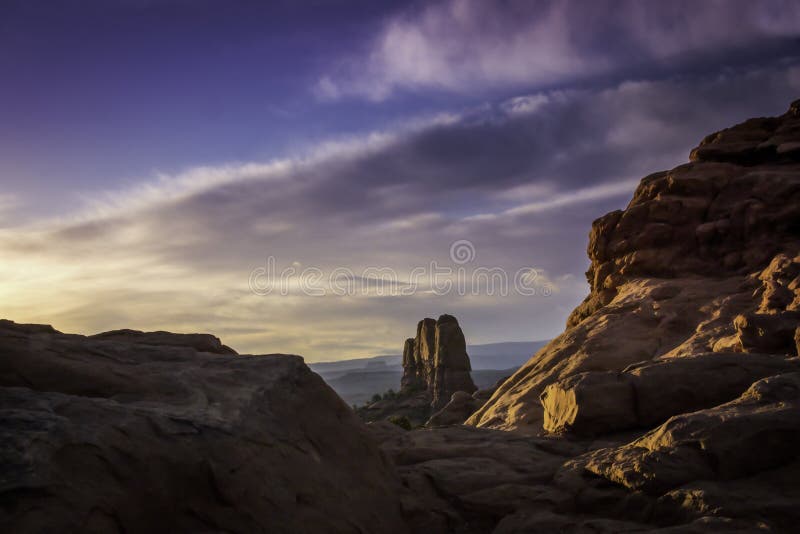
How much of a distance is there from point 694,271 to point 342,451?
1233 inches

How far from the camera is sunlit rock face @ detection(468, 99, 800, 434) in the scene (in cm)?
2691

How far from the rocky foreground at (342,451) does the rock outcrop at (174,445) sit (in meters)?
0.03

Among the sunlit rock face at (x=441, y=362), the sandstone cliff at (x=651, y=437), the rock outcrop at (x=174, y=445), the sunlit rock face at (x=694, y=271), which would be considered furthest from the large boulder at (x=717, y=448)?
the sunlit rock face at (x=441, y=362)

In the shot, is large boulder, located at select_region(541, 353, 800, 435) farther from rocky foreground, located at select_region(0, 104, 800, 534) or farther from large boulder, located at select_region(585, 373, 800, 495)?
large boulder, located at select_region(585, 373, 800, 495)

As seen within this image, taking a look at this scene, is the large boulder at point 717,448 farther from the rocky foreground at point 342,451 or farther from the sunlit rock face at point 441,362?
the sunlit rock face at point 441,362

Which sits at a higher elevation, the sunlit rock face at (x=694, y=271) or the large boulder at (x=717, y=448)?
the sunlit rock face at (x=694, y=271)

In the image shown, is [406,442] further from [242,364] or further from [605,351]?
[605,351]

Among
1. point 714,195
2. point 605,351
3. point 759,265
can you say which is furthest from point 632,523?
point 714,195

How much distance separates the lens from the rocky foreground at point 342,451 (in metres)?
7.54

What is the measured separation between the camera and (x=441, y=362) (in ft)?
398

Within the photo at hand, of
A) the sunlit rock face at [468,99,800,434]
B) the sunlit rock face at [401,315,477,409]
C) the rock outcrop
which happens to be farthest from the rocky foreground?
the sunlit rock face at [401,315,477,409]

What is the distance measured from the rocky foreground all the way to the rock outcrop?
0.03 m

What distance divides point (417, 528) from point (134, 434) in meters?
5.76

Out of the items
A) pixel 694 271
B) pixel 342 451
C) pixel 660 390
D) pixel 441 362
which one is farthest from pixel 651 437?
pixel 441 362
